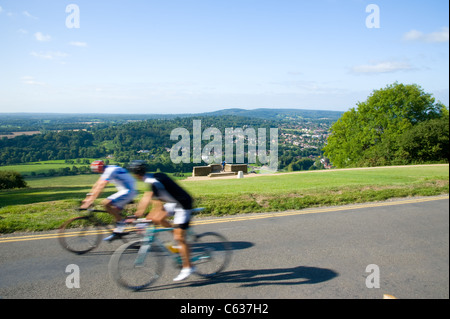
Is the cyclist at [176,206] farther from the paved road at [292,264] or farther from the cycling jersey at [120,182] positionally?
the cycling jersey at [120,182]

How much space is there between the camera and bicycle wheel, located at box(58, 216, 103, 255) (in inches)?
209

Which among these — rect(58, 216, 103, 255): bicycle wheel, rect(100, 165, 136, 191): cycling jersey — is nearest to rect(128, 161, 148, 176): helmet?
rect(100, 165, 136, 191): cycling jersey

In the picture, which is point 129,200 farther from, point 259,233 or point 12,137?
point 12,137

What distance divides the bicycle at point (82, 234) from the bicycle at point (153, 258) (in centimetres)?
96

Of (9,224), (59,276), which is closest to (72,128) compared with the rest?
(9,224)

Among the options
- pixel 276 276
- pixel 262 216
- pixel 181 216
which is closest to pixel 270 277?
pixel 276 276

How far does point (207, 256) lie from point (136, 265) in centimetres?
111

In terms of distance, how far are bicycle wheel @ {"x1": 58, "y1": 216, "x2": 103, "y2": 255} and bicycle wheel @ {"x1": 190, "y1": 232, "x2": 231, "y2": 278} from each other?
7.00 feet

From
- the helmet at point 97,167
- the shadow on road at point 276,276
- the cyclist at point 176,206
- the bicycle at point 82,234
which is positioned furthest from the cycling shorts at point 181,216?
the helmet at point 97,167

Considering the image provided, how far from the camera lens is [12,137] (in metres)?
37.7

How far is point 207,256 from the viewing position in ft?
14.9

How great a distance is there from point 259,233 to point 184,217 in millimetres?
2458

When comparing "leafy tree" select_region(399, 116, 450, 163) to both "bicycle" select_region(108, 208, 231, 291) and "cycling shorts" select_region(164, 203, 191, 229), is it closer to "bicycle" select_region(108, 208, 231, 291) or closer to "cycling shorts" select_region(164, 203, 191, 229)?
"bicycle" select_region(108, 208, 231, 291)

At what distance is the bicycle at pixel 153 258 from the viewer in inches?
164
